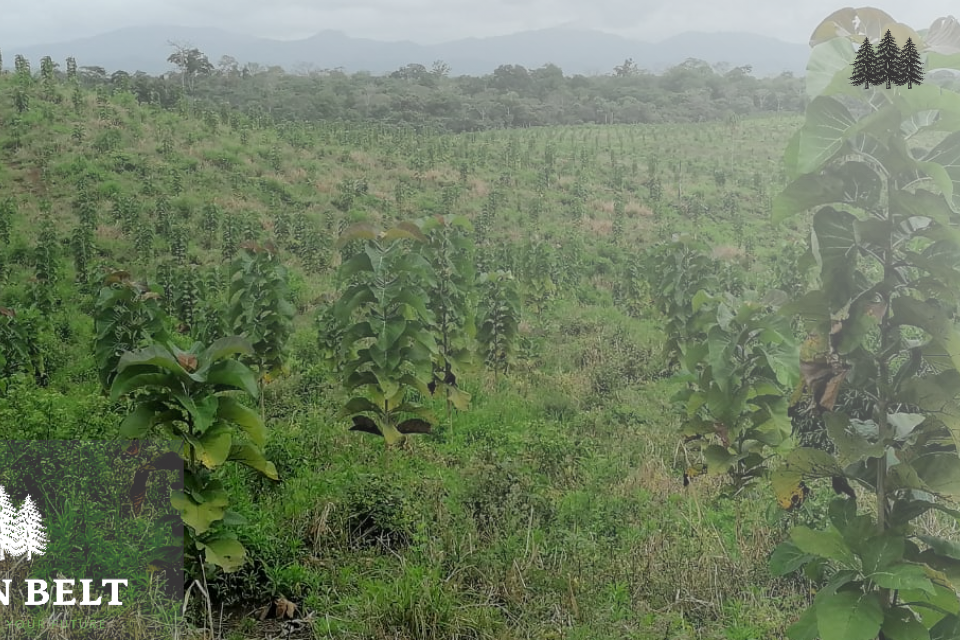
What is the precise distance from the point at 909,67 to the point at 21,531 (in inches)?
169

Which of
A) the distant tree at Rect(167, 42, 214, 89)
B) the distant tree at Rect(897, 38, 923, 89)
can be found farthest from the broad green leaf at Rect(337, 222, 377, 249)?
the distant tree at Rect(167, 42, 214, 89)

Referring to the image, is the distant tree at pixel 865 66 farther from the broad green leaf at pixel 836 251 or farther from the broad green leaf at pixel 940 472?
the broad green leaf at pixel 940 472

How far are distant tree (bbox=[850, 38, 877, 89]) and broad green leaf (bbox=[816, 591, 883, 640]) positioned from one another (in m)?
1.74

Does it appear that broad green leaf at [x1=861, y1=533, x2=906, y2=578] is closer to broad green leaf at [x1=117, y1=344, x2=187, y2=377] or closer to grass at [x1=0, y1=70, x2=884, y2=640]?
grass at [x1=0, y1=70, x2=884, y2=640]

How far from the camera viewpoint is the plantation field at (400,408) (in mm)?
3498

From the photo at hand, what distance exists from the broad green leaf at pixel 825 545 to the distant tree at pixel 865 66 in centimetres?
155

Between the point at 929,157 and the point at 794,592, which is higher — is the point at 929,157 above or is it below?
above

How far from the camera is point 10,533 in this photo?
3.54 meters

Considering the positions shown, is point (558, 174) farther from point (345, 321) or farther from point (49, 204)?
point (345, 321)

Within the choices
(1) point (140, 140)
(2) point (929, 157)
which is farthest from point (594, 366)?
(1) point (140, 140)

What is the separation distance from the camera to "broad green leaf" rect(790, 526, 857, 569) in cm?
253

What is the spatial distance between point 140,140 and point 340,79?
3878 cm

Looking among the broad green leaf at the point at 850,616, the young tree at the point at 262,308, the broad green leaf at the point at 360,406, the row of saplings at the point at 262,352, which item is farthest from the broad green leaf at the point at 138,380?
the young tree at the point at 262,308

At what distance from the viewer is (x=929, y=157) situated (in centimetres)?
240
